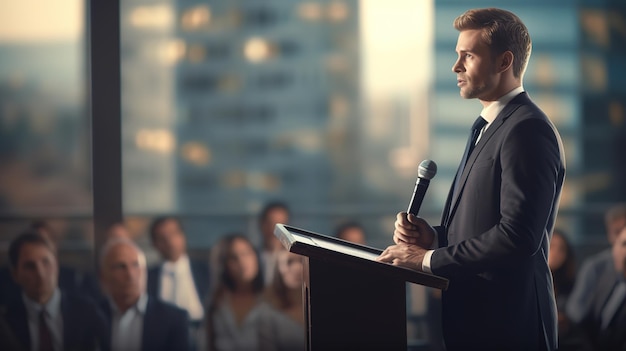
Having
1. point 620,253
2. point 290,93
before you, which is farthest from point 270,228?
point 620,253

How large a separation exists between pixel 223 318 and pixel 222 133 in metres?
1.70

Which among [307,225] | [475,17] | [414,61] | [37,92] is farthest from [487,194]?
[37,92]

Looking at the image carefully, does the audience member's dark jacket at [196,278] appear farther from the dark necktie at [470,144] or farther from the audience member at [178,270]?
the dark necktie at [470,144]

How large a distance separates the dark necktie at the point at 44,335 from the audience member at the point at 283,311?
96 cm

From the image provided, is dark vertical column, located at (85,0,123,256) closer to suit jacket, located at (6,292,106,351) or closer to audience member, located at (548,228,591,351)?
suit jacket, located at (6,292,106,351)

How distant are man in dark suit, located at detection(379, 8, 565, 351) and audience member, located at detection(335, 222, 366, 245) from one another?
2382 millimetres

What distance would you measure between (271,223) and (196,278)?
464 mm

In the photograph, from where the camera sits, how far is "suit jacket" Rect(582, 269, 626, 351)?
3.50 meters

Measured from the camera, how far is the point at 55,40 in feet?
16.9

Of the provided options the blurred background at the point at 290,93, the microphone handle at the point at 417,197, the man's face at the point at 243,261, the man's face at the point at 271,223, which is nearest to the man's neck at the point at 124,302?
the man's face at the point at 243,261

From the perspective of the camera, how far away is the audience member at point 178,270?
3859mm

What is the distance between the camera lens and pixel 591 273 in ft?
12.3

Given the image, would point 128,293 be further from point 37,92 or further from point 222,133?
point 37,92

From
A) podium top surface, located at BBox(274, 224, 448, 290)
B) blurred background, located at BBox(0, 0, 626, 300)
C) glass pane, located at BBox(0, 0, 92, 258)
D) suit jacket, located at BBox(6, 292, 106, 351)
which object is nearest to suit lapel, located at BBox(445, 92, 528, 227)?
podium top surface, located at BBox(274, 224, 448, 290)
